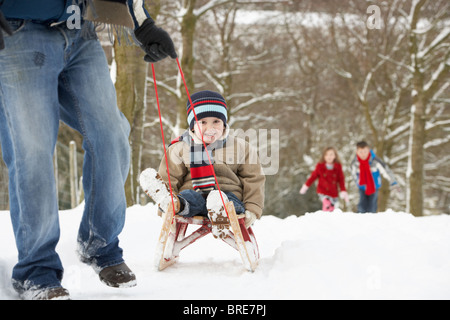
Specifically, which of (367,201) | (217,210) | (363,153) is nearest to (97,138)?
(217,210)

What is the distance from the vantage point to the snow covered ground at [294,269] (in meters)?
1.86

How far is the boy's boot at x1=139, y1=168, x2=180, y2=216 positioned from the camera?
2.51 meters

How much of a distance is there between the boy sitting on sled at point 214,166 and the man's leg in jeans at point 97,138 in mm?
569

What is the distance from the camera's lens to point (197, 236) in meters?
2.69

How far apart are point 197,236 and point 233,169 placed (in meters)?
0.45

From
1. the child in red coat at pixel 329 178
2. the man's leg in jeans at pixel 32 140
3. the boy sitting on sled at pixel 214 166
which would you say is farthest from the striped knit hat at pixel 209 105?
the child in red coat at pixel 329 178

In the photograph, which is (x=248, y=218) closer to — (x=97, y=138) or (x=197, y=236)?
(x=197, y=236)

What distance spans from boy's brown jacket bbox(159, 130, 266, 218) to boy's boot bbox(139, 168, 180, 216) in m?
0.27

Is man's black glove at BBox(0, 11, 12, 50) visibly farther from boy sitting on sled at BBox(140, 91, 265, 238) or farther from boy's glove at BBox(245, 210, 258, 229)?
boy's glove at BBox(245, 210, 258, 229)

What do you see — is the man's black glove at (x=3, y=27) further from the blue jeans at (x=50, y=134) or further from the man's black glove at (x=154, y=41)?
the man's black glove at (x=154, y=41)

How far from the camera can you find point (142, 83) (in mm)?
5914

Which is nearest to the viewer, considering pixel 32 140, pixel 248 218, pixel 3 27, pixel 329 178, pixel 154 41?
pixel 3 27

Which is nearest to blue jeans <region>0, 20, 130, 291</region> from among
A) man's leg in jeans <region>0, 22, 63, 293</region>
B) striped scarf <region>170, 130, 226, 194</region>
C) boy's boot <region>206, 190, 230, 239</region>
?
man's leg in jeans <region>0, 22, 63, 293</region>

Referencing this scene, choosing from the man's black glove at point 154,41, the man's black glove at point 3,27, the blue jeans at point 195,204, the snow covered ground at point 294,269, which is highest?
the man's black glove at point 154,41
